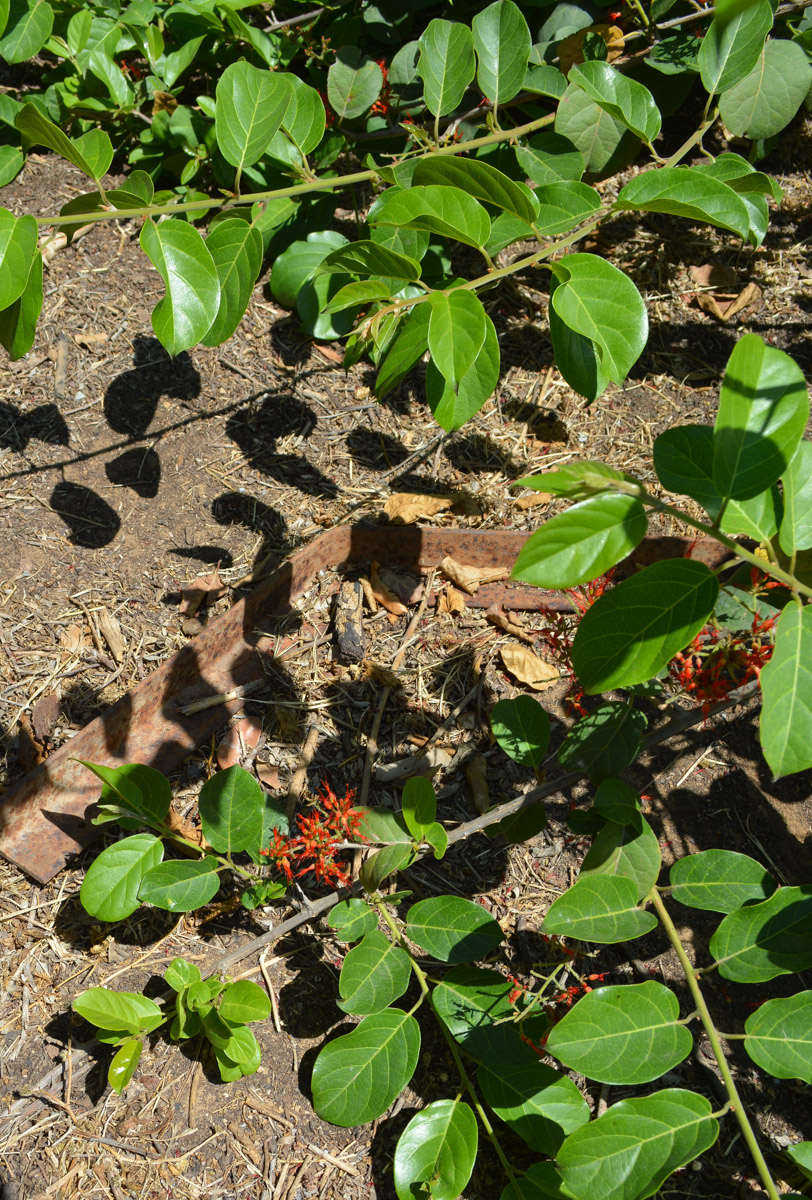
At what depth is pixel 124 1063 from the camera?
1.43 meters

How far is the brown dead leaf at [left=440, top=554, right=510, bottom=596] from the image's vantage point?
2035 millimetres

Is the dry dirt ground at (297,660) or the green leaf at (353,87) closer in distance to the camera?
the dry dirt ground at (297,660)

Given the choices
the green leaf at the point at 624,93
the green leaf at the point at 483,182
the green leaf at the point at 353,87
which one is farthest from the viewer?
the green leaf at the point at 353,87

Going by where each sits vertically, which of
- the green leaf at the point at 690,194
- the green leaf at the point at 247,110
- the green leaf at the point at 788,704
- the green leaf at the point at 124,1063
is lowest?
the green leaf at the point at 124,1063

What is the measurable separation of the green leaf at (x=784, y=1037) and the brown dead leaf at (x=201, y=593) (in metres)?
1.42

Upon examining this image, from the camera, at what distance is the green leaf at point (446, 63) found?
1680 mm

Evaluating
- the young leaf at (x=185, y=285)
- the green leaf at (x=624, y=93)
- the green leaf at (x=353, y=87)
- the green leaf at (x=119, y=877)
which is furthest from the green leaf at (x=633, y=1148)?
the green leaf at (x=353, y=87)

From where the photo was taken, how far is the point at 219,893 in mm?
1731

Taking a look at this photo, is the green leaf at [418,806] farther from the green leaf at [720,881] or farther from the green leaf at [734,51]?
the green leaf at [734,51]

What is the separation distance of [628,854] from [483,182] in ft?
3.56

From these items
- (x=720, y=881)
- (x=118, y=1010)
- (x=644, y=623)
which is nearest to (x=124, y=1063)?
(x=118, y=1010)

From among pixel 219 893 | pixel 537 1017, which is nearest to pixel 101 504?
pixel 219 893

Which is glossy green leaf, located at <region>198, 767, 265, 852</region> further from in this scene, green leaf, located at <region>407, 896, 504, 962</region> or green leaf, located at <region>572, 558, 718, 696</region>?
green leaf, located at <region>572, 558, 718, 696</region>

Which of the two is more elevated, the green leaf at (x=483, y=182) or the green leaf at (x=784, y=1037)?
the green leaf at (x=483, y=182)
